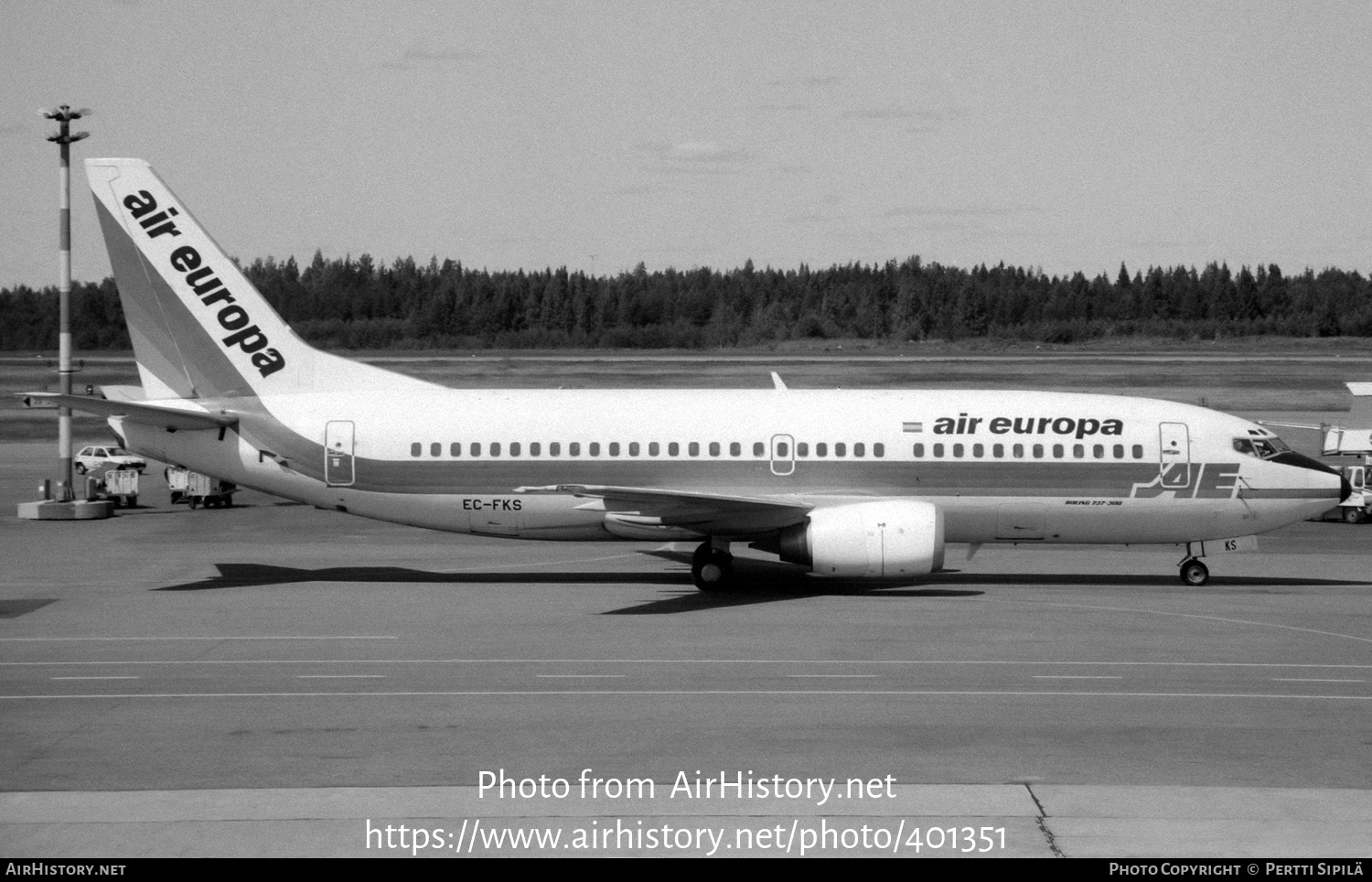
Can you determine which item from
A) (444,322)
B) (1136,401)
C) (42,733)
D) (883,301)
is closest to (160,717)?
(42,733)

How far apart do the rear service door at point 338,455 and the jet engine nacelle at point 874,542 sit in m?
10.5

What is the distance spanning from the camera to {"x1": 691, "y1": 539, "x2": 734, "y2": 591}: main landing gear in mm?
30969

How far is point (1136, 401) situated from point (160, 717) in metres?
22.7

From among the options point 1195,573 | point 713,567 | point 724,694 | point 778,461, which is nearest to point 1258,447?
point 1195,573

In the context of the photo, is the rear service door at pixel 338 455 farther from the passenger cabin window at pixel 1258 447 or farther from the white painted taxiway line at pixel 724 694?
the passenger cabin window at pixel 1258 447

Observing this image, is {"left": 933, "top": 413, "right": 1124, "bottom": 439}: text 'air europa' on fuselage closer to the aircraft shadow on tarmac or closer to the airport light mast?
the aircraft shadow on tarmac

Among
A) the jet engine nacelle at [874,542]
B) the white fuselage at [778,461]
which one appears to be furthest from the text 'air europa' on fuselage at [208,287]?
the jet engine nacelle at [874,542]

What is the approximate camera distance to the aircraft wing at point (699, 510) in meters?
28.8

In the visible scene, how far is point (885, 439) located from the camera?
31.4 m

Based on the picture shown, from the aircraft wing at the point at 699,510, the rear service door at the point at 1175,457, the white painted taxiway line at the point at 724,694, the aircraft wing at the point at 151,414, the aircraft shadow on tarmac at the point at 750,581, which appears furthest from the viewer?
the rear service door at the point at 1175,457

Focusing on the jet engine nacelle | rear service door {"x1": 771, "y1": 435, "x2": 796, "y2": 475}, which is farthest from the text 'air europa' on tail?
the jet engine nacelle

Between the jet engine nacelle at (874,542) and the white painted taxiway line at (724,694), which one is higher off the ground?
the jet engine nacelle at (874,542)

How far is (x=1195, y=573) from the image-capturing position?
32000mm

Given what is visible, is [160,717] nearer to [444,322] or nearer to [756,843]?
[756,843]
